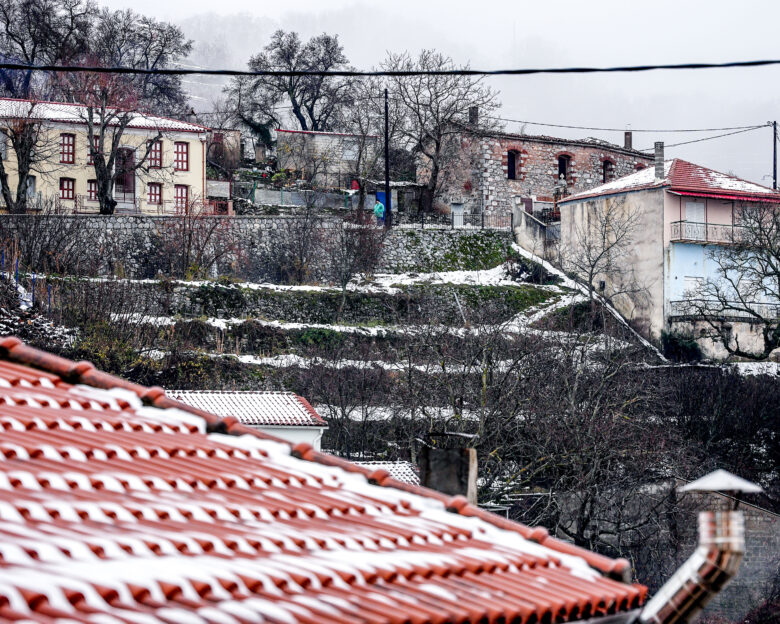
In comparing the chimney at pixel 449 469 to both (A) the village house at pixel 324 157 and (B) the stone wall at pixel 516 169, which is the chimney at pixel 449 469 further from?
(B) the stone wall at pixel 516 169

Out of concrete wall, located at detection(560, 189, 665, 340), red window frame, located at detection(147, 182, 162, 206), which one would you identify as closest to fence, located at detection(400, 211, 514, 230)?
concrete wall, located at detection(560, 189, 665, 340)

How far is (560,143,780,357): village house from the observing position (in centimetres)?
3903

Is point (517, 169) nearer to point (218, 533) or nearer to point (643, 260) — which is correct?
point (643, 260)

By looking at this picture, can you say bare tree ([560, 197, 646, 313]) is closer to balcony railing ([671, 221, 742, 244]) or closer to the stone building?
balcony railing ([671, 221, 742, 244])

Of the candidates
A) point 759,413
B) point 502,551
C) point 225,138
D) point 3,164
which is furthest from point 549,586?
point 225,138

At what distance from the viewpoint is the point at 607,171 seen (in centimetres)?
5619

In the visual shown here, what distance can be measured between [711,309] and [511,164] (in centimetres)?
1850

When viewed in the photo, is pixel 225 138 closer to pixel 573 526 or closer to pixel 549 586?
pixel 573 526

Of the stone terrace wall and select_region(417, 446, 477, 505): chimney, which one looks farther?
the stone terrace wall

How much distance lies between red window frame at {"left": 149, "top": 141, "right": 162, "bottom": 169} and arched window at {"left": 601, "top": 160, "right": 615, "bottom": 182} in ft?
78.5

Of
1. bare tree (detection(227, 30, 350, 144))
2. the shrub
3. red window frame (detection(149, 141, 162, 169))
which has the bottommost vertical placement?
the shrub

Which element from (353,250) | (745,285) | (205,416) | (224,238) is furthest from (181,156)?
(205,416)

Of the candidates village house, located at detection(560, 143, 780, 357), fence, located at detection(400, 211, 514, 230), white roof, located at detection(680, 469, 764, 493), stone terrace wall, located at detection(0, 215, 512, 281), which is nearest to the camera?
white roof, located at detection(680, 469, 764, 493)

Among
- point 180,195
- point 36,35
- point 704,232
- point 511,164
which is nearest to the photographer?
point 704,232
